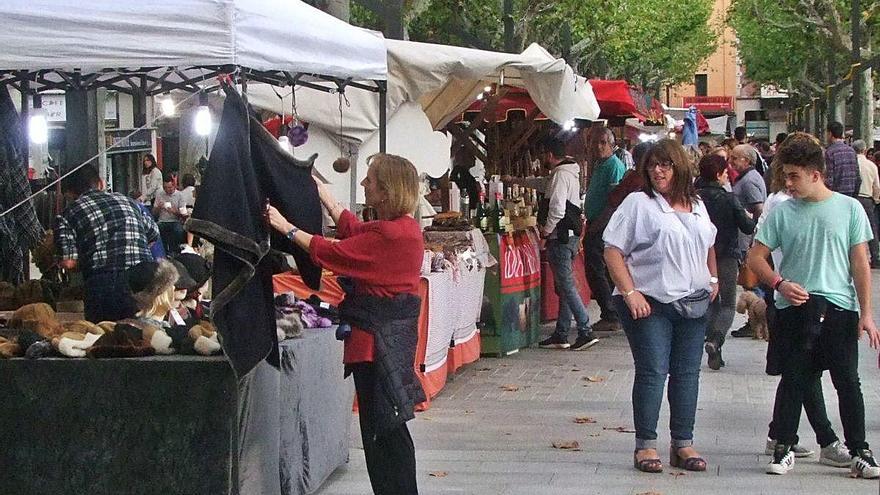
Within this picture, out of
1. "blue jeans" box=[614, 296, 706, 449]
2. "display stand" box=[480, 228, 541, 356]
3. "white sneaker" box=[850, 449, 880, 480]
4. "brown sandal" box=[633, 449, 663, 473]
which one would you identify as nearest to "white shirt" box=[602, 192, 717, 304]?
"blue jeans" box=[614, 296, 706, 449]

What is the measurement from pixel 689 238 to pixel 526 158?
29.0 ft

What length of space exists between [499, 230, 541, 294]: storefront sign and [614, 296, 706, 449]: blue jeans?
4.56m

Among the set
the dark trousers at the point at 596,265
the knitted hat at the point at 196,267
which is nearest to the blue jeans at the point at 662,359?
the knitted hat at the point at 196,267

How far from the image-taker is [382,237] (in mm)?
5871

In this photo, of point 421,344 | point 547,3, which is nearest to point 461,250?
point 421,344

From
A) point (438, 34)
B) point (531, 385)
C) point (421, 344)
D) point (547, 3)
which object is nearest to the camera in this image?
point (421, 344)

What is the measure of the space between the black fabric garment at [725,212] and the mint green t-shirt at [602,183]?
1.81m

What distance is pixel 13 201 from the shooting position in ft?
31.1

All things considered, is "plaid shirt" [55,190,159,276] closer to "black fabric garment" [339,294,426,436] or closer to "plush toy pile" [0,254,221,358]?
"plush toy pile" [0,254,221,358]

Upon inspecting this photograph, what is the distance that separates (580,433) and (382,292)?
3328 mm

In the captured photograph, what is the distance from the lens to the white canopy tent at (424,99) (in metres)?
10.2

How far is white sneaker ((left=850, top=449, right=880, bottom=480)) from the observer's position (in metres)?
7.37

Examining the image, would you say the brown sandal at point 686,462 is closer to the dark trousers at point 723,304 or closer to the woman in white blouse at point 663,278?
the woman in white blouse at point 663,278

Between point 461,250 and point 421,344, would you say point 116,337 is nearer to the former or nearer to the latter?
point 421,344
